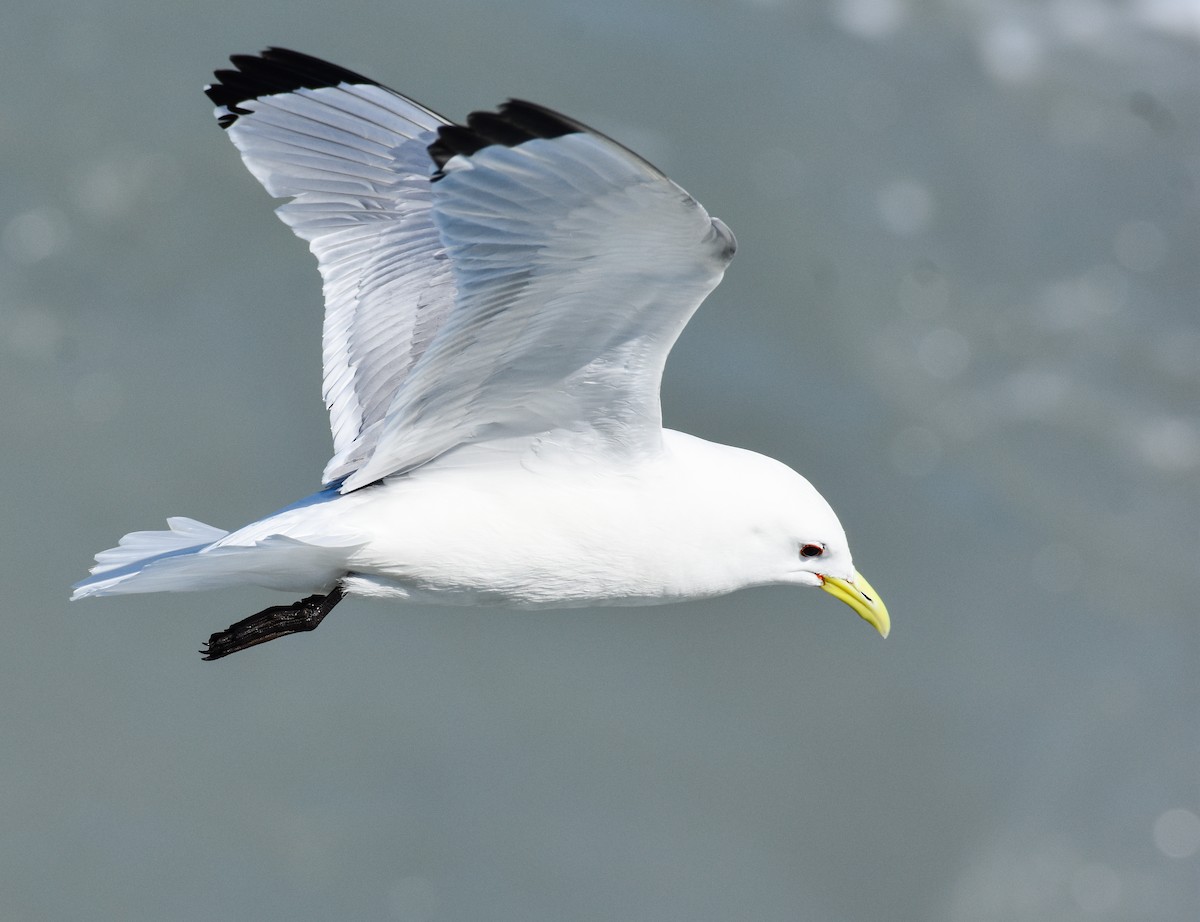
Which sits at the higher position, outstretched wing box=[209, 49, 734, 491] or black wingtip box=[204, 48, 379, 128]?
black wingtip box=[204, 48, 379, 128]

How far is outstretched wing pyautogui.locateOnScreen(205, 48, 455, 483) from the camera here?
4.26 metres

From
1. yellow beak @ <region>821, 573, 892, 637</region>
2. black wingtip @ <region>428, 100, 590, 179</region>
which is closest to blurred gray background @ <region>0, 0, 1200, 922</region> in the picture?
yellow beak @ <region>821, 573, 892, 637</region>

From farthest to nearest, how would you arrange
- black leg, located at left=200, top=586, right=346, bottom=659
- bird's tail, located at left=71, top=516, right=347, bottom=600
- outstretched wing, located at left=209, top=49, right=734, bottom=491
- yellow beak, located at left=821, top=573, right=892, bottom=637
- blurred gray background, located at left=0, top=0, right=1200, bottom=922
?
blurred gray background, located at left=0, top=0, right=1200, bottom=922
yellow beak, located at left=821, top=573, right=892, bottom=637
black leg, located at left=200, top=586, right=346, bottom=659
bird's tail, located at left=71, top=516, right=347, bottom=600
outstretched wing, located at left=209, top=49, right=734, bottom=491

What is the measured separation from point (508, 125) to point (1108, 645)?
687 centimetres

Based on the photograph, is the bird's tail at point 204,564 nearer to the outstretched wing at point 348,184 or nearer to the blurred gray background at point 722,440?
the outstretched wing at point 348,184

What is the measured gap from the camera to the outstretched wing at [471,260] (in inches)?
119

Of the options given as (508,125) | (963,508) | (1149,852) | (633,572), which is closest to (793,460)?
(963,508)

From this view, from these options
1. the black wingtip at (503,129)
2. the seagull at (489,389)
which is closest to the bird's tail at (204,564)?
the seagull at (489,389)

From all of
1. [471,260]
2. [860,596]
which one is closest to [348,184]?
[471,260]

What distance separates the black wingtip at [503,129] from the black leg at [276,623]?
1.34 m

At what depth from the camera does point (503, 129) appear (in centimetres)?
294

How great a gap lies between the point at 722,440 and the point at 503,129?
213 inches

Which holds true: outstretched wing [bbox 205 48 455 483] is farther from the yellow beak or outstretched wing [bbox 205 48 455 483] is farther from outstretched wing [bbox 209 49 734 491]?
the yellow beak

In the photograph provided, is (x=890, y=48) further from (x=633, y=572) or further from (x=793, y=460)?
(x=633, y=572)
